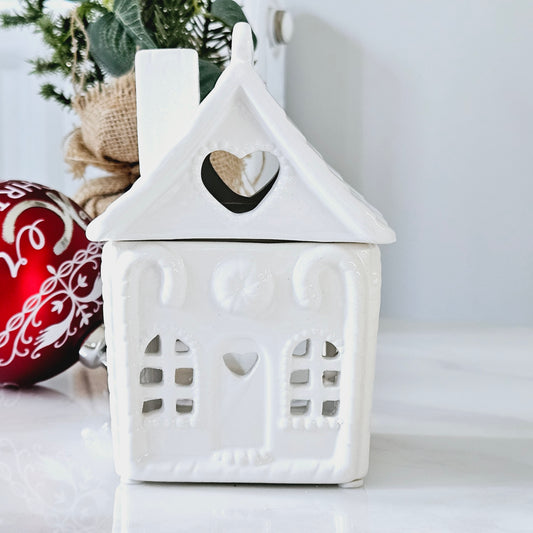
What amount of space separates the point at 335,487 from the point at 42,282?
32 cm

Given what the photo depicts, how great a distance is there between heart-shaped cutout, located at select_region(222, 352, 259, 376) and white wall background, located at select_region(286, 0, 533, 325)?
0.74 meters

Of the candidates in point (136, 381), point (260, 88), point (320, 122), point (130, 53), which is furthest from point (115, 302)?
point (320, 122)

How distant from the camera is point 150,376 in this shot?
520 millimetres

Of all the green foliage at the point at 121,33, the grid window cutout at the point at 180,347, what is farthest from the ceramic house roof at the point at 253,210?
the green foliage at the point at 121,33

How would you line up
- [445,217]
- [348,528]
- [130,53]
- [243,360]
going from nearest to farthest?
[348,528], [243,360], [130,53], [445,217]

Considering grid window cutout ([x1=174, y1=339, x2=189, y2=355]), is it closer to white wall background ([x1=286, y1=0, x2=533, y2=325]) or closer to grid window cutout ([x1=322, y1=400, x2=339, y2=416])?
grid window cutout ([x1=322, y1=400, x2=339, y2=416])

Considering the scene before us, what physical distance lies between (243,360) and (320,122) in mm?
783

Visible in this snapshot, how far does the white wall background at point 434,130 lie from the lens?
4.19ft

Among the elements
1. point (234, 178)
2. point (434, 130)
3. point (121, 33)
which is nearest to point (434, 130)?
point (434, 130)

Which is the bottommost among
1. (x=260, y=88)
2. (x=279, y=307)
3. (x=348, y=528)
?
(x=348, y=528)

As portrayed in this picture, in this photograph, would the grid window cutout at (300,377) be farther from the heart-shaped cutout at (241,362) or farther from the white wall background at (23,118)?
the white wall background at (23,118)

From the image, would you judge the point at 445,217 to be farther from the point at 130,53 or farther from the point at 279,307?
the point at 279,307

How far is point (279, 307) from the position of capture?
1.55 feet

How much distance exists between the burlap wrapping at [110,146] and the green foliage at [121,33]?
0.03 metres
